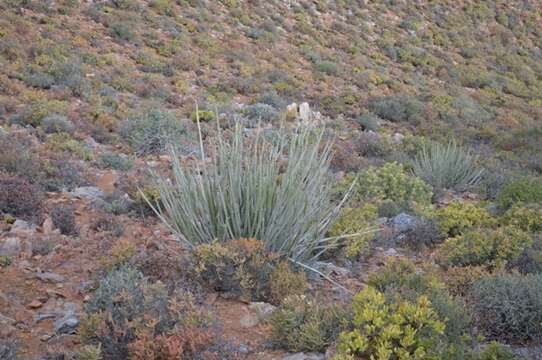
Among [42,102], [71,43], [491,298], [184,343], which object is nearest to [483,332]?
[491,298]

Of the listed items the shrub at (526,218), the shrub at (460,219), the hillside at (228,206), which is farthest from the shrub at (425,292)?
the shrub at (526,218)

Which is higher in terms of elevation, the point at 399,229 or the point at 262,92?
the point at 399,229

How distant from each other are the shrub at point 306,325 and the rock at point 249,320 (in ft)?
0.65

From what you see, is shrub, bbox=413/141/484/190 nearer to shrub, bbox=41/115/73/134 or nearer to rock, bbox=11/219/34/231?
shrub, bbox=41/115/73/134

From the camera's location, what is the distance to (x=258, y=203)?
433 centimetres

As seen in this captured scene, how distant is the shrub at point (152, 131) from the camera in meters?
8.03

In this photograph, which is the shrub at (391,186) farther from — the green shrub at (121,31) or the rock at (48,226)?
the green shrub at (121,31)

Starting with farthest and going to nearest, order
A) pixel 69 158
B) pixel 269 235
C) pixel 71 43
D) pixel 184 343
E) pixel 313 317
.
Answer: pixel 71 43, pixel 69 158, pixel 269 235, pixel 313 317, pixel 184 343

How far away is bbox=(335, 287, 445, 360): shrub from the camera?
9.77ft

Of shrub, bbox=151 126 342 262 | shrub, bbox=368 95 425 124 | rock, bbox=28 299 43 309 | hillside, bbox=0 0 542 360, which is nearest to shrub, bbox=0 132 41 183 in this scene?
hillside, bbox=0 0 542 360

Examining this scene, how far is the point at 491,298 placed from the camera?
12.1 feet

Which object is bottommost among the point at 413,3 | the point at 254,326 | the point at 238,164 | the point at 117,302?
the point at 413,3

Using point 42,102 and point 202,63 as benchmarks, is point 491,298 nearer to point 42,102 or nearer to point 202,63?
point 42,102

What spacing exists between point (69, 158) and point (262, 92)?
21.7 feet
